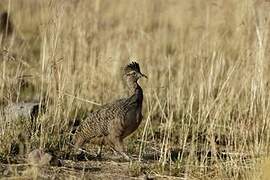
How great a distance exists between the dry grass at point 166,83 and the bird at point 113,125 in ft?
0.61

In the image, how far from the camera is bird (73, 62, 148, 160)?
22.1 ft

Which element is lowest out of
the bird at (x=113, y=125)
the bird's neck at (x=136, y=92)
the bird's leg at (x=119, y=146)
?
the bird's leg at (x=119, y=146)

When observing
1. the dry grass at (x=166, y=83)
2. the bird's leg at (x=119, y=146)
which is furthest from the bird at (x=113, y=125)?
the dry grass at (x=166, y=83)

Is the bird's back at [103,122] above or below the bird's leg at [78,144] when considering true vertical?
above

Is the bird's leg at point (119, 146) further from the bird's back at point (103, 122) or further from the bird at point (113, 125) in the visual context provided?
the bird's back at point (103, 122)

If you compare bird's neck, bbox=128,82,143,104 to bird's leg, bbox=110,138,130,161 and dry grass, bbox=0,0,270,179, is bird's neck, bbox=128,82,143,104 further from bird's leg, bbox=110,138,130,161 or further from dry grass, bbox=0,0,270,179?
bird's leg, bbox=110,138,130,161

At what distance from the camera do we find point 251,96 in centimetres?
831

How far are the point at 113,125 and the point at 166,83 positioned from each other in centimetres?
349

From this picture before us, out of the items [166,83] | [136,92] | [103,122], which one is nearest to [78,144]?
[103,122]

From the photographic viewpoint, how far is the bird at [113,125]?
6.74 m

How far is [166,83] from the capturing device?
33.3 ft

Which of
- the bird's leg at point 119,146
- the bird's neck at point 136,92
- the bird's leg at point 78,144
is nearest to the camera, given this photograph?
the bird's leg at point 119,146

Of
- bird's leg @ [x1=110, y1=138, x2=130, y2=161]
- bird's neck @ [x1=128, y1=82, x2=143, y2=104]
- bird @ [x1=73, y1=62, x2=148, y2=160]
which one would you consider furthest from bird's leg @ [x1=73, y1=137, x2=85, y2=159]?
bird's neck @ [x1=128, y1=82, x2=143, y2=104]

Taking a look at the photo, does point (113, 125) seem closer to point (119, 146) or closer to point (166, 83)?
point (119, 146)
